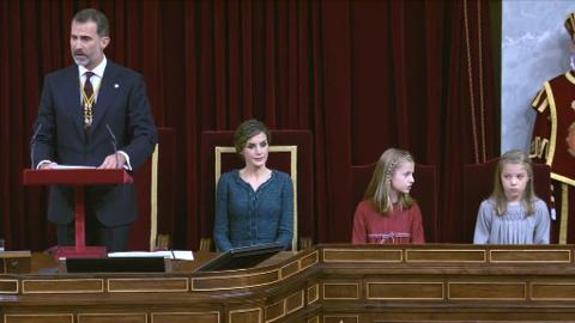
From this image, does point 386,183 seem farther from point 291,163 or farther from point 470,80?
point 470,80

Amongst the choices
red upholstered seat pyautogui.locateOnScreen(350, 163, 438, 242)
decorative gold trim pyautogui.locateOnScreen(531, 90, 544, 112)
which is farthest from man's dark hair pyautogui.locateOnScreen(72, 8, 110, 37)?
decorative gold trim pyautogui.locateOnScreen(531, 90, 544, 112)

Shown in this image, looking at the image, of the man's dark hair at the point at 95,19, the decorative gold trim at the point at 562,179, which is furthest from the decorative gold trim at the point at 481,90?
the man's dark hair at the point at 95,19

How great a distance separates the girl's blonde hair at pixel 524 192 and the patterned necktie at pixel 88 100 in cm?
179

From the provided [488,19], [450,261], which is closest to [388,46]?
[488,19]

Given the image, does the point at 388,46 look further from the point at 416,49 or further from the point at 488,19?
the point at 488,19

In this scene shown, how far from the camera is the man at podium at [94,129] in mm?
4504

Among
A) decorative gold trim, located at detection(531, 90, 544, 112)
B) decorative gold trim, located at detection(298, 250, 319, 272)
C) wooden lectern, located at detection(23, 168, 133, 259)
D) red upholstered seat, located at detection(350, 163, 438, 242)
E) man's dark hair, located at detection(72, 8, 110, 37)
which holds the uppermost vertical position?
man's dark hair, located at detection(72, 8, 110, 37)

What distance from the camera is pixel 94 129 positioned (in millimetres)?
4527

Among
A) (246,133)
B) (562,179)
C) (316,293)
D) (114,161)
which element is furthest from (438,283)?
(562,179)

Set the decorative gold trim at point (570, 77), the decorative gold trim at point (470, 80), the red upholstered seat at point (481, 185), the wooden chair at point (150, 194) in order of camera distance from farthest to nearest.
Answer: the decorative gold trim at point (470, 80) → the decorative gold trim at point (570, 77) → the wooden chair at point (150, 194) → the red upholstered seat at point (481, 185)

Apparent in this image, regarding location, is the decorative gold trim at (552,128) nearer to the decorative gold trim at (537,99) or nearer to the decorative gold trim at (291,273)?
the decorative gold trim at (537,99)

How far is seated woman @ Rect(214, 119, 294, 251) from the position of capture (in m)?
5.21

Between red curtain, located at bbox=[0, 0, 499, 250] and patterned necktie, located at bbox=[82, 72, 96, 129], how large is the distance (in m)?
1.67

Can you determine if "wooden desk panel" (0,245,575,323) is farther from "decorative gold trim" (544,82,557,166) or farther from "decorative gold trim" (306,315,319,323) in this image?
"decorative gold trim" (544,82,557,166)
